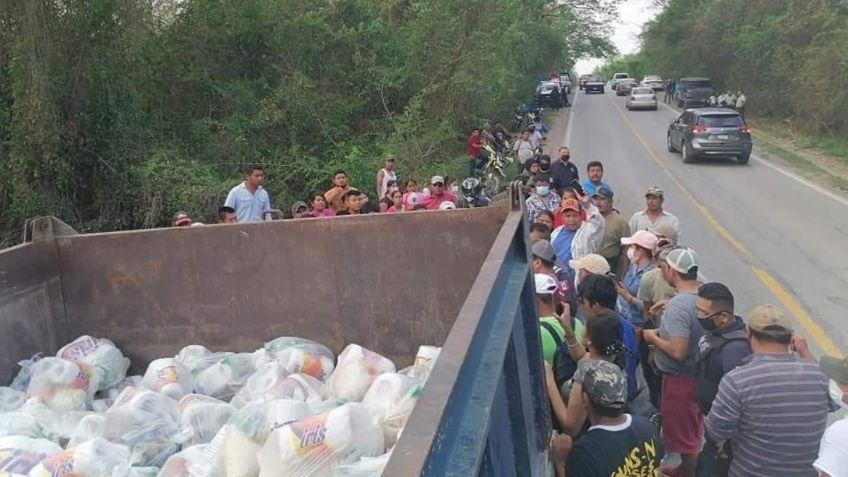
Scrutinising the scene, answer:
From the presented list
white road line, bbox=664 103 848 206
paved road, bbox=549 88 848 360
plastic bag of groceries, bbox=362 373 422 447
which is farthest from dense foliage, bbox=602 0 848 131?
plastic bag of groceries, bbox=362 373 422 447

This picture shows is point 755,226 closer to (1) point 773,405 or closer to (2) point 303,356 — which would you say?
(1) point 773,405

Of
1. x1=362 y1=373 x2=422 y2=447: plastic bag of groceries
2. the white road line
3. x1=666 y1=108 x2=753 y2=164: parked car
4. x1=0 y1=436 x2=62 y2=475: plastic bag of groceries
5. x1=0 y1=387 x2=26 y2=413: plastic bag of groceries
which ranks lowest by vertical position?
the white road line

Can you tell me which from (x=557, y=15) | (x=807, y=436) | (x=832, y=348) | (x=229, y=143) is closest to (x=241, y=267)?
(x=807, y=436)

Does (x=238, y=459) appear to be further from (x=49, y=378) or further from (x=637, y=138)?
(x=637, y=138)

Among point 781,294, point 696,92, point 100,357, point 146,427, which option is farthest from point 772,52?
point 146,427

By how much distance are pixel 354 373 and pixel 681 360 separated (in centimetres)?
191

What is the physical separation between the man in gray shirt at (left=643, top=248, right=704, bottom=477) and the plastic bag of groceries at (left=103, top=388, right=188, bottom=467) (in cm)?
263

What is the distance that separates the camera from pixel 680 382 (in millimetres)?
4332

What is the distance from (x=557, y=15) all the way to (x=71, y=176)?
27659 millimetres

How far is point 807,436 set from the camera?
3375 millimetres

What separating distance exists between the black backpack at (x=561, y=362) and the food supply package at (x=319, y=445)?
4.36 feet

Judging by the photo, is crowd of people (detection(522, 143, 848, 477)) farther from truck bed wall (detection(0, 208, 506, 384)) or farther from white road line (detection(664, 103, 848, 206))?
white road line (detection(664, 103, 848, 206))

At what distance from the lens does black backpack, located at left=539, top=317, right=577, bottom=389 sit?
363cm

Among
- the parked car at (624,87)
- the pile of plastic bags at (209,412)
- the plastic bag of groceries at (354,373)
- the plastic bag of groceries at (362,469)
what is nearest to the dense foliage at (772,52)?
the parked car at (624,87)
